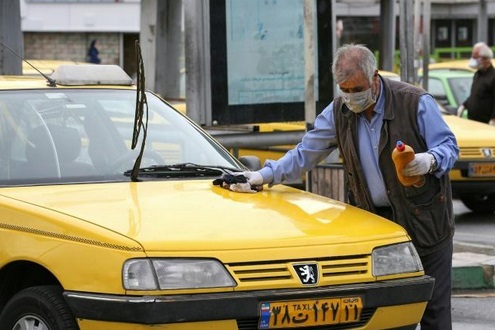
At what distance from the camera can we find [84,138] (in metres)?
6.23

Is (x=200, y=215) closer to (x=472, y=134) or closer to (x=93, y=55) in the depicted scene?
(x=472, y=134)

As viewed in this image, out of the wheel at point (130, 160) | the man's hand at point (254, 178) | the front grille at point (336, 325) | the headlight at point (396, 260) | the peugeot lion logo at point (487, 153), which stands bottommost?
A: the peugeot lion logo at point (487, 153)

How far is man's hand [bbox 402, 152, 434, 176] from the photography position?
5473mm

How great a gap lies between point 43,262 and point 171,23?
12541 mm

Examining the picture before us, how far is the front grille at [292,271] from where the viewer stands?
4.93 metres

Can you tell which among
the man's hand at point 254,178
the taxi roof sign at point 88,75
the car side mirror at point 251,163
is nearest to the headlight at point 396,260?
the man's hand at point 254,178

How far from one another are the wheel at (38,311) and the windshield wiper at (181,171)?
0.99 metres

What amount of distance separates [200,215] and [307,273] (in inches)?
22.0

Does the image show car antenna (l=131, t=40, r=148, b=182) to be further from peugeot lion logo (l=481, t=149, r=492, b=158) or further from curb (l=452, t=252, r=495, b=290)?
peugeot lion logo (l=481, t=149, r=492, b=158)

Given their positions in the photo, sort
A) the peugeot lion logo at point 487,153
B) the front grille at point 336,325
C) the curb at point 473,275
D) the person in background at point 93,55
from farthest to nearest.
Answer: the person in background at point 93,55 < the peugeot lion logo at point 487,153 < the curb at point 473,275 < the front grille at point 336,325

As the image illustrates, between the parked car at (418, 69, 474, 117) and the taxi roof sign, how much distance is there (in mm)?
11357

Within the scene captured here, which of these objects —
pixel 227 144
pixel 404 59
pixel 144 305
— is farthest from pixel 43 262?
pixel 404 59

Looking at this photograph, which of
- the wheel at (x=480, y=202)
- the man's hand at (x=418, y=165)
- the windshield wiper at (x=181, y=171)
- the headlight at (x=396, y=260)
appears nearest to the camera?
the headlight at (x=396, y=260)

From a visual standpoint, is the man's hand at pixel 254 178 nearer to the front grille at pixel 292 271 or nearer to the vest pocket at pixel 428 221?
the vest pocket at pixel 428 221
